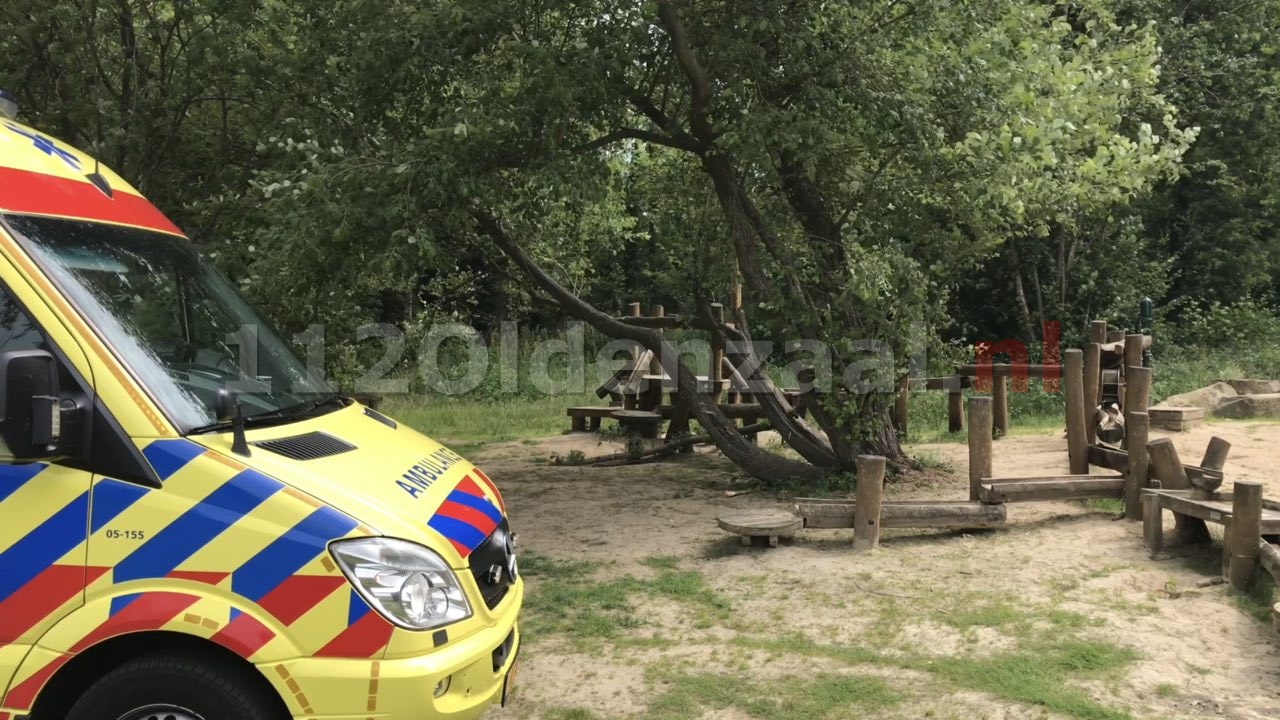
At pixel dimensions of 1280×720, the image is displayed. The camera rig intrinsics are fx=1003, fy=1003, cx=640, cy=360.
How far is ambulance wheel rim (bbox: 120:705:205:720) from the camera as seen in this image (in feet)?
10.1

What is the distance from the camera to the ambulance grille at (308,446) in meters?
3.44

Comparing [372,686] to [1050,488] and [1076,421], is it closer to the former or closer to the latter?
[1050,488]

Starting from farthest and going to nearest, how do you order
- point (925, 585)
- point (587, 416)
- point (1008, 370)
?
point (587, 416)
point (1008, 370)
point (925, 585)

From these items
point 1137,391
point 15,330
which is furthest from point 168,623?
point 1137,391

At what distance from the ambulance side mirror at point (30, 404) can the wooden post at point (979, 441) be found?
6.64 metres

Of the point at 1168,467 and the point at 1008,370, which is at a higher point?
the point at 1008,370

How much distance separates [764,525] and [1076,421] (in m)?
3.52

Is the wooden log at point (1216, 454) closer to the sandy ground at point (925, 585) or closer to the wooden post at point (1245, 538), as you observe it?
the sandy ground at point (925, 585)

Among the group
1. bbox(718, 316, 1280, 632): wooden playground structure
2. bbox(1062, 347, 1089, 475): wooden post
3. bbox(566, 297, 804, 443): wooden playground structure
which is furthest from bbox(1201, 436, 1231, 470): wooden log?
bbox(566, 297, 804, 443): wooden playground structure

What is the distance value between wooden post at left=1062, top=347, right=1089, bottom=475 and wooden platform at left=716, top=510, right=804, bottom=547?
3.05 meters

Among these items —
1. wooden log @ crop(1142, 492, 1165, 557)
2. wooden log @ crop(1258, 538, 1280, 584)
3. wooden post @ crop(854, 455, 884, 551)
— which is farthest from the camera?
wooden post @ crop(854, 455, 884, 551)

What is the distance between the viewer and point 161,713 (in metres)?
3.09

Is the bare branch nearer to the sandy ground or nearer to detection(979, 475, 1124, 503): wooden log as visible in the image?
the sandy ground

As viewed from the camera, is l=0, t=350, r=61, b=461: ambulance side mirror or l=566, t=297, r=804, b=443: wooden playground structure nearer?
l=0, t=350, r=61, b=461: ambulance side mirror
